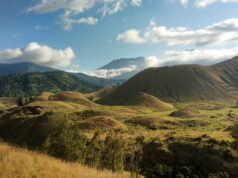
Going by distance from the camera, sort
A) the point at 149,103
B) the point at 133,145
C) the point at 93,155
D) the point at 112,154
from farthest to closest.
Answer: the point at 149,103 < the point at 133,145 < the point at 112,154 < the point at 93,155

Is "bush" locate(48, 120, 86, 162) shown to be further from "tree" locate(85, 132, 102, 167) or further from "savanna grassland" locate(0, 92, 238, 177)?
"tree" locate(85, 132, 102, 167)

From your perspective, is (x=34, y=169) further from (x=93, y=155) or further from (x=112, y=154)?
(x=112, y=154)

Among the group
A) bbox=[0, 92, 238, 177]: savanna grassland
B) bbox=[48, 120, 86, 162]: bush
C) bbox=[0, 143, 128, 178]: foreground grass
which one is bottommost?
bbox=[0, 92, 238, 177]: savanna grassland

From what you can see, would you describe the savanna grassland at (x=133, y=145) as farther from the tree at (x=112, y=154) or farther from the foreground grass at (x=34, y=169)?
the foreground grass at (x=34, y=169)

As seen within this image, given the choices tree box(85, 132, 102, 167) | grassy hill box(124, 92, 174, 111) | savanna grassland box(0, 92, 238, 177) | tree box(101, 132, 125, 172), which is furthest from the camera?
grassy hill box(124, 92, 174, 111)

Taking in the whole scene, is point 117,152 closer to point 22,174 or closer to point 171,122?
point 22,174

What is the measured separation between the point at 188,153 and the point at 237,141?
32.1ft

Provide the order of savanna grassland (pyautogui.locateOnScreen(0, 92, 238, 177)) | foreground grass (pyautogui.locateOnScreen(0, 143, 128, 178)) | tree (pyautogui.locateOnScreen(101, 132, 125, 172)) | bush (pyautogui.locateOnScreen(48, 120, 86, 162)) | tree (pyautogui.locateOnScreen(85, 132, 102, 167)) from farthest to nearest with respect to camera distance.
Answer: tree (pyautogui.locateOnScreen(101, 132, 125, 172)) < savanna grassland (pyautogui.locateOnScreen(0, 92, 238, 177)) < tree (pyautogui.locateOnScreen(85, 132, 102, 167)) < bush (pyautogui.locateOnScreen(48, 120, 86, 162)) < foreground grass (pyautogui.locateOnScreen(0, 143, 128, 178))

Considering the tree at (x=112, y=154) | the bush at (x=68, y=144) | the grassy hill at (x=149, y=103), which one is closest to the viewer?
the bush at (x=68, y=144)

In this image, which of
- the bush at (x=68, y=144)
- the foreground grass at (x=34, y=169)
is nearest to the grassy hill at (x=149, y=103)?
the bush at (x=68, y=144)

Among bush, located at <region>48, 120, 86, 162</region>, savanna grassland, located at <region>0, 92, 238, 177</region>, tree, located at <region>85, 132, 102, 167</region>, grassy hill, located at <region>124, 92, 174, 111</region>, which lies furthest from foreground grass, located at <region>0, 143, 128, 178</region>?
grassy hill, located at <region>124, 92, 174, 111</region>

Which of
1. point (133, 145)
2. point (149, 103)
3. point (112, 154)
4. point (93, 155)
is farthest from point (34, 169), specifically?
point (149, 103)

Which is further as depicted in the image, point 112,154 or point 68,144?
point 112,154

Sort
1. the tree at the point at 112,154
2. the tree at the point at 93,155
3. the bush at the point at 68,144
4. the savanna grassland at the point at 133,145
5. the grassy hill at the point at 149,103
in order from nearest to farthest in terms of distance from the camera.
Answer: the bush at the point at 68,144 < the tree at the point at 93,155 < the savanna grassland at the point at 133,145 < the tree at the point at 112,154 < the grassy hill at the point at 149,103
